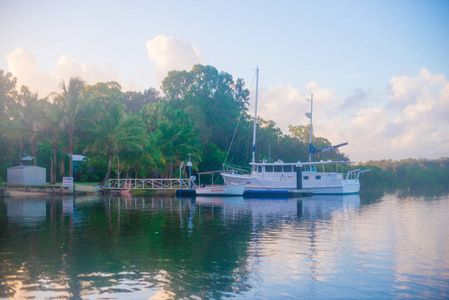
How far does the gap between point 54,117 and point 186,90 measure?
150 feet

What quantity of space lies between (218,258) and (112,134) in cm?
3654

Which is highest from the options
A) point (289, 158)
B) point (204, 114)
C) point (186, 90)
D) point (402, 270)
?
point (186, 90)

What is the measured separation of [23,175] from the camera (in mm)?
46656

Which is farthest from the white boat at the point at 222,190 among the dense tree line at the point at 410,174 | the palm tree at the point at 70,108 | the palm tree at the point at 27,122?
the dense tree line at the point at 410,174

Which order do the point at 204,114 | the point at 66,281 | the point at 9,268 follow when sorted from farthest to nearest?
the point at 204,114 < the point at 9,268 < the point at 66,281

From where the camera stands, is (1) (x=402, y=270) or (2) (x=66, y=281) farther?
(1) (x=402, y=270)

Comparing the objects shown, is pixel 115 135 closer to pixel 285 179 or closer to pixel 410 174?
pixel 285 179

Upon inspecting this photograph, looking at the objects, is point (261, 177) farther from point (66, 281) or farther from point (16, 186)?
point (66, 281)

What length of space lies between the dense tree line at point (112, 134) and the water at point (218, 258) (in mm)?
22669

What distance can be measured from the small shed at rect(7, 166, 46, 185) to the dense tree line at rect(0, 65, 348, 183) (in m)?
1.89

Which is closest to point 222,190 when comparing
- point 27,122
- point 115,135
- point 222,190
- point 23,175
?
point 222,190

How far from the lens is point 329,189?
179 ft

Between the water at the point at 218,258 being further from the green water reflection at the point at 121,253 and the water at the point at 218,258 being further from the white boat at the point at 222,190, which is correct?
the white boat at the point at 222,190

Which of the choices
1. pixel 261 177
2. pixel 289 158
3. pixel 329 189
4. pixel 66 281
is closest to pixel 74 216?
pixel 66 281
